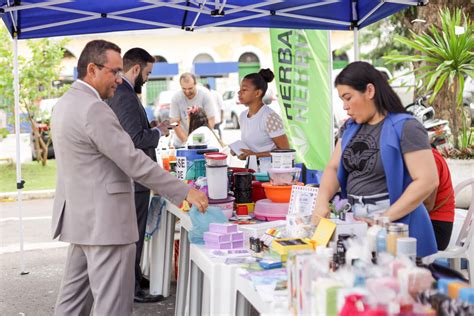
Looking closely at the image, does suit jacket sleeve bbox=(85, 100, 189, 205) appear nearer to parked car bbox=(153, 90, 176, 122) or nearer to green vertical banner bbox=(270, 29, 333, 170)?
green vertical banner bbox=(270, 29, 333, 170)

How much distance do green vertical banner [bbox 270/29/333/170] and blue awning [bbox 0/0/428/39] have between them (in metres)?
0.87

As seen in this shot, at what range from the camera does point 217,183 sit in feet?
12.2

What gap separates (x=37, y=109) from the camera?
12938mm

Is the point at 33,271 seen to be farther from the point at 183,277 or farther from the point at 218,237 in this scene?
the point at 218,237

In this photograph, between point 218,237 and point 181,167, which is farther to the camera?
point 181,167

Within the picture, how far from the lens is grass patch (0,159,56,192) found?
10.8 metres

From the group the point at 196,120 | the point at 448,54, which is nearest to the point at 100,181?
Result: the point at 196,120

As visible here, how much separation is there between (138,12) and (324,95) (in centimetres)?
228

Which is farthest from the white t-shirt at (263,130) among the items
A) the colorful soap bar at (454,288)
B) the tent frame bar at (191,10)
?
the colorful soap bar at (454,288)

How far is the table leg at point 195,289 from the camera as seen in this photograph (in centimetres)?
350

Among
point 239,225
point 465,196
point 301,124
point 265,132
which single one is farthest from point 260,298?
point 465,196

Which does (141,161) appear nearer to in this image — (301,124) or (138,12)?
(138,12)

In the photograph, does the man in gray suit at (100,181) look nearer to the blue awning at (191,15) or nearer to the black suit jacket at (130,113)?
the black suit jacket at (130,113)

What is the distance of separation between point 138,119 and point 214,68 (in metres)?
23.0
